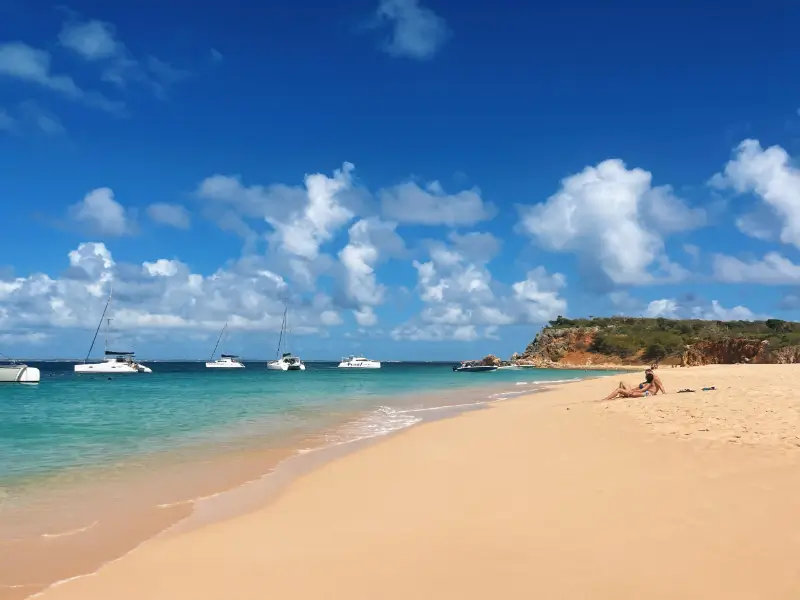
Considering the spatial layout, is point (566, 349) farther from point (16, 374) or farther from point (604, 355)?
point (16, 374)

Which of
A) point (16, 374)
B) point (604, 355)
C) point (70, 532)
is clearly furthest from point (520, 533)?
point (604, 355)

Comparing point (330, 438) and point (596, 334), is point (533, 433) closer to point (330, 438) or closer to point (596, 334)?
point (330, 438)

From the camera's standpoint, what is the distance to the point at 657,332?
154 m

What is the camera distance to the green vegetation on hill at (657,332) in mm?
125250

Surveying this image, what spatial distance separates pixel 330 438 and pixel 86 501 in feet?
26.7

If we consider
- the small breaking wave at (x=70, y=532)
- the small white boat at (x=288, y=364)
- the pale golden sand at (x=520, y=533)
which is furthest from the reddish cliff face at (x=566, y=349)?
the small breaking wave at (x=70, y=532)

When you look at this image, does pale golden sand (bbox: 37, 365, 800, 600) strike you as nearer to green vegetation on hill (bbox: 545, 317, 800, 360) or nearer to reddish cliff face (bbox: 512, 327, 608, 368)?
green vegetation on hill (bbox: 545, 317, 800, 360)

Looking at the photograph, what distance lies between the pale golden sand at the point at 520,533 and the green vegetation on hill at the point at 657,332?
119 m

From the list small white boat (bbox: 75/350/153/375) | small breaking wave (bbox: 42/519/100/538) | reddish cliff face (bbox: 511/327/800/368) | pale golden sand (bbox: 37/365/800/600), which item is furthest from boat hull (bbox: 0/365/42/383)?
reddish cliff face (bbox: 511/327/800/368)

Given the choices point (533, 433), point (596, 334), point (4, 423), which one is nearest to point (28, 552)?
point (533, 433)

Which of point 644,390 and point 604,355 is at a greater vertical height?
point 604,355

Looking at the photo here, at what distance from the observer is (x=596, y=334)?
6181 inches

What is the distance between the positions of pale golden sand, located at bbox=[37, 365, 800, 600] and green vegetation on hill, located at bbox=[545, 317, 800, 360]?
119m

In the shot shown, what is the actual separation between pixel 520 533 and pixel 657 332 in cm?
16560
